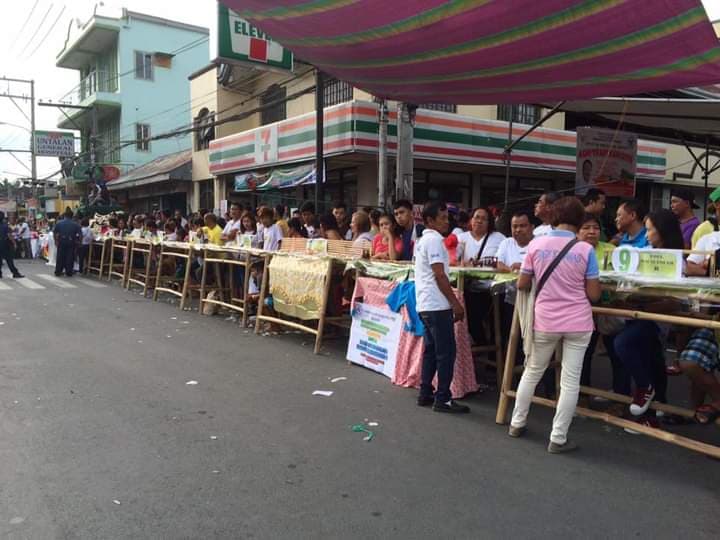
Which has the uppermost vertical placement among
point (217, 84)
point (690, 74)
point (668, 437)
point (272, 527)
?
point (217, 84)

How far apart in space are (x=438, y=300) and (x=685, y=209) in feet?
11.2

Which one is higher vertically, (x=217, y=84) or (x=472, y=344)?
(x=217, y=84)

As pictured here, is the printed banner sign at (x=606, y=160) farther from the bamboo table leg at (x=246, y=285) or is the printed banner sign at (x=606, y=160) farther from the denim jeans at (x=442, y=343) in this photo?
the denim jeans at (x=442, y=343)

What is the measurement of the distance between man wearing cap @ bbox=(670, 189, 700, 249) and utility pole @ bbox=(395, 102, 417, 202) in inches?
A: 184

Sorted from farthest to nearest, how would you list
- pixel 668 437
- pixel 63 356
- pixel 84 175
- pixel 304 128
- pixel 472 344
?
pixel 84 175 → pixel 304 128 → pixel 63 356 → pixel 472 344 → pixel 668 437

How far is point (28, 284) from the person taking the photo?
44.5 feet

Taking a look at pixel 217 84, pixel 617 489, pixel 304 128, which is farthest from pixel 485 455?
pixel 217 84

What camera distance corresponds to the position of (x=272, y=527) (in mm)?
2920

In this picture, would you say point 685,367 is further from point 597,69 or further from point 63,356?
point 63,356

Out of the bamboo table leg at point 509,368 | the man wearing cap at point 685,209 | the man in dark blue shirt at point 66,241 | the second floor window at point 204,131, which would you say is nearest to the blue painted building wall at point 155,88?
the second floor window at point 204,131

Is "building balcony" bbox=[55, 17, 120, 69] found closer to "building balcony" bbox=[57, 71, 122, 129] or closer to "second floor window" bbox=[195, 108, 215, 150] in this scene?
"building balcony" bbox=[57, 71, 122, 129]

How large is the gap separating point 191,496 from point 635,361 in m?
3.20

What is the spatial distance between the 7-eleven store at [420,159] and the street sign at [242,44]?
8.34 feet

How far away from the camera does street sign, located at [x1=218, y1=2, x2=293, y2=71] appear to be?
9.69 meters
